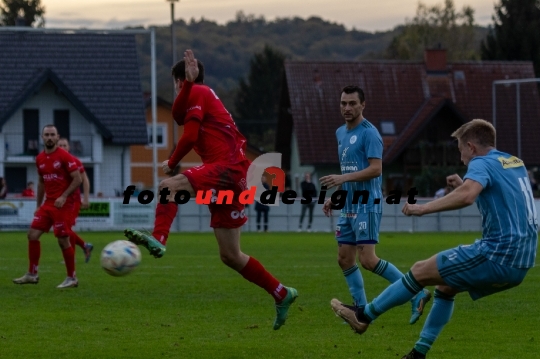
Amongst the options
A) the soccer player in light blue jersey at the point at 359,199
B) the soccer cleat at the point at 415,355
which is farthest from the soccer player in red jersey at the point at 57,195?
the soccer cleat at the point at 415,355

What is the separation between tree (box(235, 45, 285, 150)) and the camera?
292 feet

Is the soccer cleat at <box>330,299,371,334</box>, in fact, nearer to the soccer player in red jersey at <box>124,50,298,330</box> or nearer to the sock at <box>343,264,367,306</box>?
the soccer player in red jersey at <box>124,50,298,330</box>

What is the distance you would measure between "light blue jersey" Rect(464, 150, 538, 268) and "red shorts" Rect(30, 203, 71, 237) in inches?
304

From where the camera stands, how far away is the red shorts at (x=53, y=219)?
44.8ft

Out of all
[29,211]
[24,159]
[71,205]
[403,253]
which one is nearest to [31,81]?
[24,159]

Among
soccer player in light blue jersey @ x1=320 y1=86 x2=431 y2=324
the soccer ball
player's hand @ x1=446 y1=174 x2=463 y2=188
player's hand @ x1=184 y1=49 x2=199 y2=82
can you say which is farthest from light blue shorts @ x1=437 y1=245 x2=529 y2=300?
player's hand @ x1=184 y1=49 x2=199 y2=82

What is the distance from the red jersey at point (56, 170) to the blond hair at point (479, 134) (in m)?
7.48

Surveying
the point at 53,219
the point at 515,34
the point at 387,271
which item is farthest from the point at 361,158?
the point at 515,34

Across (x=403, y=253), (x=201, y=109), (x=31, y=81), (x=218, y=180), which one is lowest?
(x=403, y=253)

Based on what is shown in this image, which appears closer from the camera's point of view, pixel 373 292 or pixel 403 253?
pixel 373 292

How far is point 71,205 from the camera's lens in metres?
14.0

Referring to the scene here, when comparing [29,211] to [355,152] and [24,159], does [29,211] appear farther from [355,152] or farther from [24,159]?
[355,152]

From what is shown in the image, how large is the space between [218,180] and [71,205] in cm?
559

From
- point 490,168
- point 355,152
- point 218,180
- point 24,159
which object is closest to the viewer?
point 490,168
